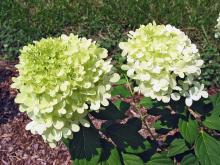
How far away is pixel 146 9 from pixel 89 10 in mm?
493

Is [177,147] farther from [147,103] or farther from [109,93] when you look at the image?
[109,93]

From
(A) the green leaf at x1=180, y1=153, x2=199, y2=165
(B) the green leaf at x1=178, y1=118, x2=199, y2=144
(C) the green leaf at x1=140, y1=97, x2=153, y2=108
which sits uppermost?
(C) the green leaf at x1=140, y1=97, x2=153, y2=108

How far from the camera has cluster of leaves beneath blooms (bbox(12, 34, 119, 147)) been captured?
5.40ft

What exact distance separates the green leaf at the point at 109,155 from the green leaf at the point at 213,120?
1.18ft

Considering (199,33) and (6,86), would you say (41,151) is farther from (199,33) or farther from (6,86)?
(199,33)

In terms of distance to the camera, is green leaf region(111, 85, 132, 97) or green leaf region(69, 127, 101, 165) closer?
green leaf region(69, 127, 101, 165)

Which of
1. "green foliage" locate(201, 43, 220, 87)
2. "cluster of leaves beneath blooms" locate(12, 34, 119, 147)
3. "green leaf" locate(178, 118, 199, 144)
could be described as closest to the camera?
"cluster of leaves beneath blooms" locate(12, 34, 119, 147)

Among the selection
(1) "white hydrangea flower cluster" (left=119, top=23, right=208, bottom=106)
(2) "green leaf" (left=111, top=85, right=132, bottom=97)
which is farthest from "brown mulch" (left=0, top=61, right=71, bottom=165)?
(1) "white hydrangea flower cluster" (left=119, top=23, right=208, bottom=106)

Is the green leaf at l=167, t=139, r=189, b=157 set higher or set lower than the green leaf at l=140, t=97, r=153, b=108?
lower

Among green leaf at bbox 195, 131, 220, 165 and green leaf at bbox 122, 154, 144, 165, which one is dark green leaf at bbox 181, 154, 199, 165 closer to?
green leaf at bbox 195, 131, 220, 165

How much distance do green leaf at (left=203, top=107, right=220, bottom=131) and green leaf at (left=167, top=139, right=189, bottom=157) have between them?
144 millimetres

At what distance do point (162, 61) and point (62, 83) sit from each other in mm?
361

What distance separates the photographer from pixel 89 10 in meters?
4.42

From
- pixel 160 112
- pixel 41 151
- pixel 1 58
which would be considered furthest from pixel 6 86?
pixel 160 112
